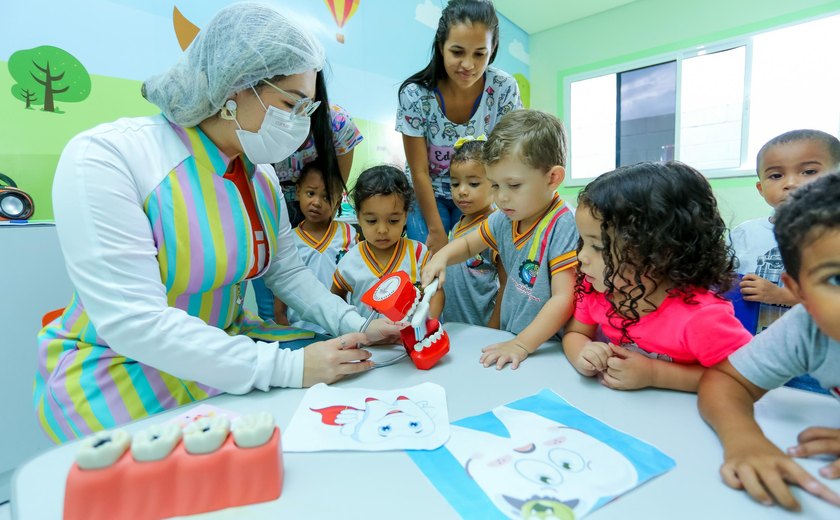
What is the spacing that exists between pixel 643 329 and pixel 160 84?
1041 millimetres

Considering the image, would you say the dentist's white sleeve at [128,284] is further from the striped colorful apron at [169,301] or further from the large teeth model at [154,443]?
the large teeth model at [154,443]

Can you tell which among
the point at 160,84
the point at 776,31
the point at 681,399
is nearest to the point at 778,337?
the point at 681,399

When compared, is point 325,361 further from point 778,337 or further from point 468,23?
point 468,23

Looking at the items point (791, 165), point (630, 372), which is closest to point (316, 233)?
point (630, 372)

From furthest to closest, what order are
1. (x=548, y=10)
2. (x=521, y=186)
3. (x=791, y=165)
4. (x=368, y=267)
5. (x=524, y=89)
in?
(x=524, y=89)
(x=548, y=10)
(x=368, y=267)
(x=791, y=165)
(x=521, y=186)

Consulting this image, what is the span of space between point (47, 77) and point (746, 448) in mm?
2367

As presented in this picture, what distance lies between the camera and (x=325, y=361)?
77cm

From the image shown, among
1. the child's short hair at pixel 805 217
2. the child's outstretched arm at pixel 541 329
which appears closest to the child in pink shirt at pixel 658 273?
the child's outstretched arm at pixel 541 329

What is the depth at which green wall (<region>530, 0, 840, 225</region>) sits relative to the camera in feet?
12.4

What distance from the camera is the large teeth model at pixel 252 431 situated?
454 mm

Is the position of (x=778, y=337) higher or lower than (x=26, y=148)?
lower

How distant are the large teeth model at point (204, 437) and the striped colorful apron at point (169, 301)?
1.26 feet

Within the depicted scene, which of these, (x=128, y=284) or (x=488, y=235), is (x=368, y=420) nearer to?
(x=128, y=284)

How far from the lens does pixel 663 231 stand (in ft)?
2.48
